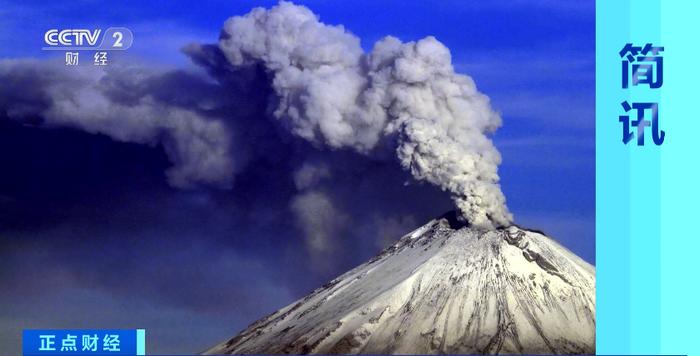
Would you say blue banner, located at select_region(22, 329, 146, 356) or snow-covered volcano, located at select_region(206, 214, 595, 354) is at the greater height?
snow-covered volcano, located at select_region(206, 214, 595, 354)

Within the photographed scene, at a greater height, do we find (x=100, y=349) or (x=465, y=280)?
(x=465, y=280)

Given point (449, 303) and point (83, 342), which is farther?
point (449, 303)

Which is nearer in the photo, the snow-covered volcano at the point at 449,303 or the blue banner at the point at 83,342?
the blue banner at the point at 83,342

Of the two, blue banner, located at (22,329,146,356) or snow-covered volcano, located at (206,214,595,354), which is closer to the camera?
blue banner, located at (22,329,146,356)

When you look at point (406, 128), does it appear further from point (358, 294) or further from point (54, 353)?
point (54, 353)

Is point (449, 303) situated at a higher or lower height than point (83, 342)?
higher

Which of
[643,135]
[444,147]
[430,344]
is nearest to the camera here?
[643,135]

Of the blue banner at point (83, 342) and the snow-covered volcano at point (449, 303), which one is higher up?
the snow-covered volcano at point (449, 303)

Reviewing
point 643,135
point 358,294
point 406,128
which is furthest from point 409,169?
point 643,135
